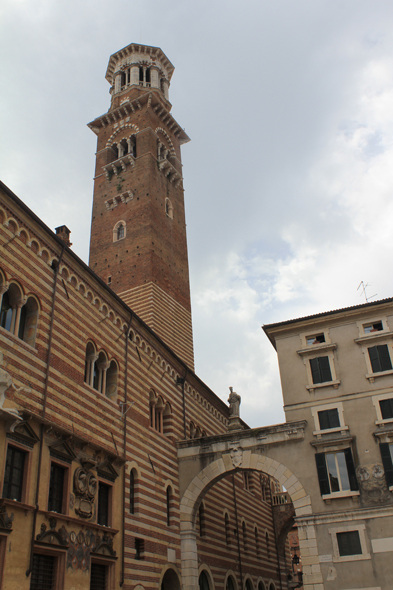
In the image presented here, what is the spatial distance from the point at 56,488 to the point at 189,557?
8470 millimetres

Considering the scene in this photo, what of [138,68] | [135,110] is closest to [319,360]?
[135,110]

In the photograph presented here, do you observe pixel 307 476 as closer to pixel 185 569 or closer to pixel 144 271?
pixel 185 569

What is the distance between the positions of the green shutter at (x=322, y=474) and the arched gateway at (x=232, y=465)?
65cm

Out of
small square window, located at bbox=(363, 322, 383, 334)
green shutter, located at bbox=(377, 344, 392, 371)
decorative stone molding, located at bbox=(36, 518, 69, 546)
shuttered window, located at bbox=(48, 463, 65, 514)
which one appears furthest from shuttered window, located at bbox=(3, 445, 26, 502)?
small square window, located at bbox=(363, 322, 383, 334)

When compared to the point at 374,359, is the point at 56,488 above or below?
below

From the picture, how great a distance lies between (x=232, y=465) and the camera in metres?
20.7

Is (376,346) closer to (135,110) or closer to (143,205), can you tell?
(143,205)

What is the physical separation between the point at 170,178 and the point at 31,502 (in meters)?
30.8

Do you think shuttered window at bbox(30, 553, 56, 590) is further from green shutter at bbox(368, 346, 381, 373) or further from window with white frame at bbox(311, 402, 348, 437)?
green shutter at bbox(368, 346, 381, 373)

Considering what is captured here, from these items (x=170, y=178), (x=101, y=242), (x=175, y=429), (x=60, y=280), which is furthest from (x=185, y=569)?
(x=170, y=178)

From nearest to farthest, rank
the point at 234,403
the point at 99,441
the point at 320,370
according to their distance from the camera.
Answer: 1. the point at 99,441
2. the point at 320,370
3. the point at 234,403

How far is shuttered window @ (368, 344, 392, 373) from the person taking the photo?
66.1 feet

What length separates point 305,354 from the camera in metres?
21.7

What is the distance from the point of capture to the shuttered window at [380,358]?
66.1 ft
